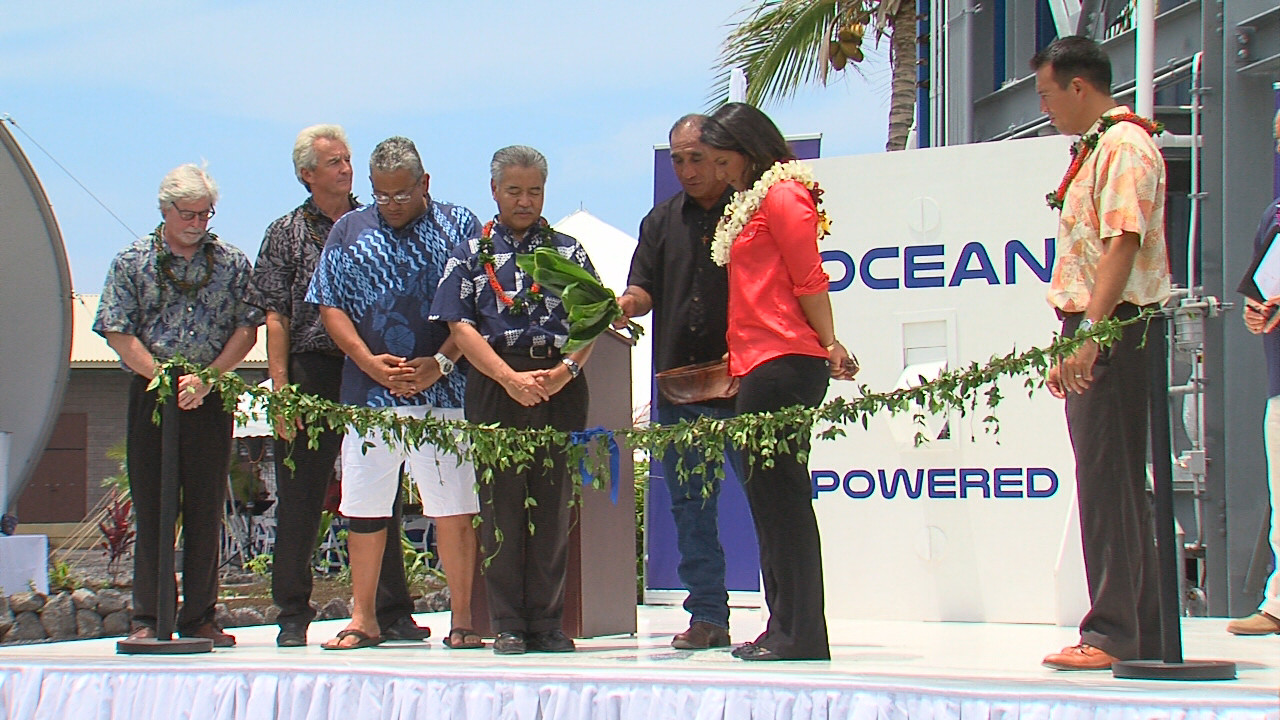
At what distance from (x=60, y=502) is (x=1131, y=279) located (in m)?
28.0

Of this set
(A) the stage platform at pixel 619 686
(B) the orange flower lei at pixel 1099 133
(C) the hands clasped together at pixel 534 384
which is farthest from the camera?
(C) the hands clasped together at pixel 534 384

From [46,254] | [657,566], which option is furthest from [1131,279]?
[46,254]

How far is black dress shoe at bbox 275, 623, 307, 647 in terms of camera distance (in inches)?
193

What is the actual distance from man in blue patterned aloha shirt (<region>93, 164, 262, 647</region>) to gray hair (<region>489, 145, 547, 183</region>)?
1.13m

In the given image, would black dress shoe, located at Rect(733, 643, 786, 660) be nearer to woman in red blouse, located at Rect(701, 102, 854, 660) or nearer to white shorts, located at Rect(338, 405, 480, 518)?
woman in red blouse, located at Rect(701, 102, 854, 660)

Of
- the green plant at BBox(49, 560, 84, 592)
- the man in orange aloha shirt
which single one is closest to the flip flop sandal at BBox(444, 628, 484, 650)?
the man in orange aloha shirt

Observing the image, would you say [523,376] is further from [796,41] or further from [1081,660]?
[796,41]

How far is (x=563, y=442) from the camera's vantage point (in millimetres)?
4480

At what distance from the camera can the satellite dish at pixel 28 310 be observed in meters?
10.2

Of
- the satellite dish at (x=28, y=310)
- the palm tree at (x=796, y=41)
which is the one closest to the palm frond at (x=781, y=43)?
the palm tree at (x=796, y=41)

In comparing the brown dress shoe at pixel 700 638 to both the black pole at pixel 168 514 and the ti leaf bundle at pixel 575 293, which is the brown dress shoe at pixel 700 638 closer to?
the ti leaf bundle at pixel 575 293

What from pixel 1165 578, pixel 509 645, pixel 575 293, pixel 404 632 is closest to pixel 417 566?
pixel 404 632

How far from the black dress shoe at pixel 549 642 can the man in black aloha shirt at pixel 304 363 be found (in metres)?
0.72

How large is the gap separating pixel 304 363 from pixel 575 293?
1.25 metres
